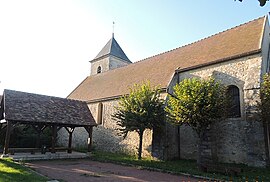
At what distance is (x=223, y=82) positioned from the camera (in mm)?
14453

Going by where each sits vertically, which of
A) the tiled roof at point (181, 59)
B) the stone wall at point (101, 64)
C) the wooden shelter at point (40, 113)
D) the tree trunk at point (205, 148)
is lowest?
the tree trunk at point (205, 148)

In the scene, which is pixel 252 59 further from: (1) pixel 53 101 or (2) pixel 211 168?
(1) pixel 53 101

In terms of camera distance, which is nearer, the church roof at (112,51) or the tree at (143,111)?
the tree at (143,111)

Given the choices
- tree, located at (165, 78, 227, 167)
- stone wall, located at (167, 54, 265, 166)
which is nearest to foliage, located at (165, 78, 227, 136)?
tree, located at (165, 78, 227, 167)

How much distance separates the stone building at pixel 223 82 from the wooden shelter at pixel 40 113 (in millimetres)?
3067

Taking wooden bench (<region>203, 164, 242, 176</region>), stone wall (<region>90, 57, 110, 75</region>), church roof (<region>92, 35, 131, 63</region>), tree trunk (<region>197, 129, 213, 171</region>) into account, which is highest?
church roof (<region>92, 35, 131, 63</region>)

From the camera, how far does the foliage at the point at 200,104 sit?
11.6 meters

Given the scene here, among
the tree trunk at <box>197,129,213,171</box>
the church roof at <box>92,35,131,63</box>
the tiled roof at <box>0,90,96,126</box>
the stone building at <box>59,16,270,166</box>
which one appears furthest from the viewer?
the church roof at <box>92,35,131,63</box>

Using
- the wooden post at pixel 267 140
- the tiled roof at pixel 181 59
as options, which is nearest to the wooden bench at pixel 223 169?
the wooden post at pixel 267 140

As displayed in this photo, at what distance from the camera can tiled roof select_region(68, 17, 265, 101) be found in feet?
48.5

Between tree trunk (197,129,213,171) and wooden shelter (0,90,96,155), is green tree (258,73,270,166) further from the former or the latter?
wooden shelter (0,90,96,155)

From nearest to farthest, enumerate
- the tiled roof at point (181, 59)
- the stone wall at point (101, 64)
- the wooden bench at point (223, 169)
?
1. the wooden bench at point (223, 169)
2. the tiled roof at point (181, 59)
3. the stone wall at point (101, 64)

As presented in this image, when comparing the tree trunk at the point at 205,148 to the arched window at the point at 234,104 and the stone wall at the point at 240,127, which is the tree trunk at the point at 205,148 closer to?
the stone wall at the point at 240,127

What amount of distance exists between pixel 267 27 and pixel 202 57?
14.9 feet
